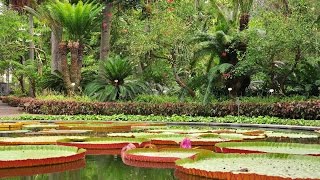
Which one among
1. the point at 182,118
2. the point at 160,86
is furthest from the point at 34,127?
the point at 160,86

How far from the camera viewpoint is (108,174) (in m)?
5.52

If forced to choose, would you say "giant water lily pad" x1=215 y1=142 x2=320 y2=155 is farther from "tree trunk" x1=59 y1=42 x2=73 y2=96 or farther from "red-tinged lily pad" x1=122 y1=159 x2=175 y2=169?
"tree trunk" x1=59 y1=42 x2=73 y2=96

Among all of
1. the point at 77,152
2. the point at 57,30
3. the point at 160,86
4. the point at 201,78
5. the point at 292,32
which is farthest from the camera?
the point at 160,86

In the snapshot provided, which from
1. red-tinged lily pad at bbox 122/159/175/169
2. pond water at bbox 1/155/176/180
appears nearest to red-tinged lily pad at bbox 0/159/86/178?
pond water at bbox 1/155/176/180

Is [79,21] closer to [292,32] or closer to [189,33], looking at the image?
[189,33]

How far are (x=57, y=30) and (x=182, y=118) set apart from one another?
845 centimetres

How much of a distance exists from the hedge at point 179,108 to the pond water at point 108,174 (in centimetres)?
1021

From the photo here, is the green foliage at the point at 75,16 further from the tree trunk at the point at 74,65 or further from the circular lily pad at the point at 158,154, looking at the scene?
the circular lily pad at the point at 158,154

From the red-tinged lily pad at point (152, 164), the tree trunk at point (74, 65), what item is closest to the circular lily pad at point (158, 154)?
the red-tinged lily pad at point (152, 164)

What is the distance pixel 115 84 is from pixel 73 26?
3.10 m

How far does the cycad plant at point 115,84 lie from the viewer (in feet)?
66.8

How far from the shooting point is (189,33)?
19.7m

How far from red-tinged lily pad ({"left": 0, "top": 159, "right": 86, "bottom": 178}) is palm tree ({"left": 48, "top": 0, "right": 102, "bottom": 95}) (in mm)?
14292

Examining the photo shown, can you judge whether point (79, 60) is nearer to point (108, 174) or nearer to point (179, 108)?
point (179, 108)
